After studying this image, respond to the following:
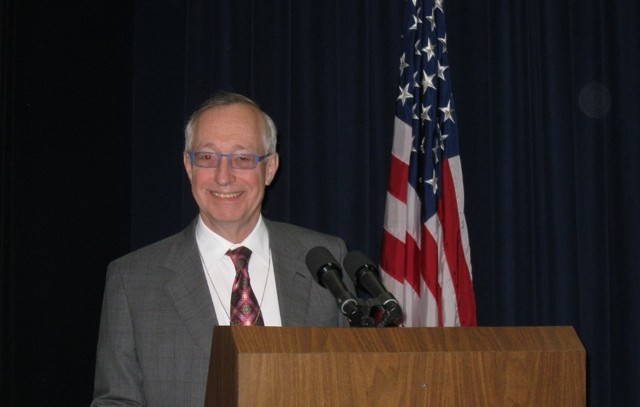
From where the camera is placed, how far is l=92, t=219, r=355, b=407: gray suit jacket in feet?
7.42

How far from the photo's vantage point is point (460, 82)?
14.3 feet

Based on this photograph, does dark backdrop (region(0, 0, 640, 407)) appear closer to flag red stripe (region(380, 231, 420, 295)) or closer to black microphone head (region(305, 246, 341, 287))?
flag red stripe (region(380, 231, 420, 295))

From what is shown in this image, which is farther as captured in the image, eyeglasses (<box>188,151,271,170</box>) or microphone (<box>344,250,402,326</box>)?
eyeglasses (<box>188,151,271,170</box>)

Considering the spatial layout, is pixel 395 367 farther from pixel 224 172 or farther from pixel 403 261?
pixel 403 261

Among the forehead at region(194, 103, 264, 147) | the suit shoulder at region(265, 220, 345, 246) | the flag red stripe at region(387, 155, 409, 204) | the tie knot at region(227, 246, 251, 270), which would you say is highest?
the forehead at region(194, 103, 264, 147)

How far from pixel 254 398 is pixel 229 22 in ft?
11.7

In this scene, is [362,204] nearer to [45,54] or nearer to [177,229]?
[177,229]

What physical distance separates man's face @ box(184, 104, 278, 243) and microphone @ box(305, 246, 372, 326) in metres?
0.73

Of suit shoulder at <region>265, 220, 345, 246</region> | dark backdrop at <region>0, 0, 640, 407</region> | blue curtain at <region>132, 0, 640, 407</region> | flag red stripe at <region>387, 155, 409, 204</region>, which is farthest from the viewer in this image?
blue curtain at <region>132, 0, 640, 407</region>

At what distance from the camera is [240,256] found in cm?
252

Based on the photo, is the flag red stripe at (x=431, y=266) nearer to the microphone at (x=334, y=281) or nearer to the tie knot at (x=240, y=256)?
the tie knot at (x=240, y=256)

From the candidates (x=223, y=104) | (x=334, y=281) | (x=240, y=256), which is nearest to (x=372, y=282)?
(x=334, y=281)

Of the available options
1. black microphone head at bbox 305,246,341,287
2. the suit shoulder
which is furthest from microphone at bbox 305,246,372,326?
the suit shoulder

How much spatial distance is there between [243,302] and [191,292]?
0.17m
